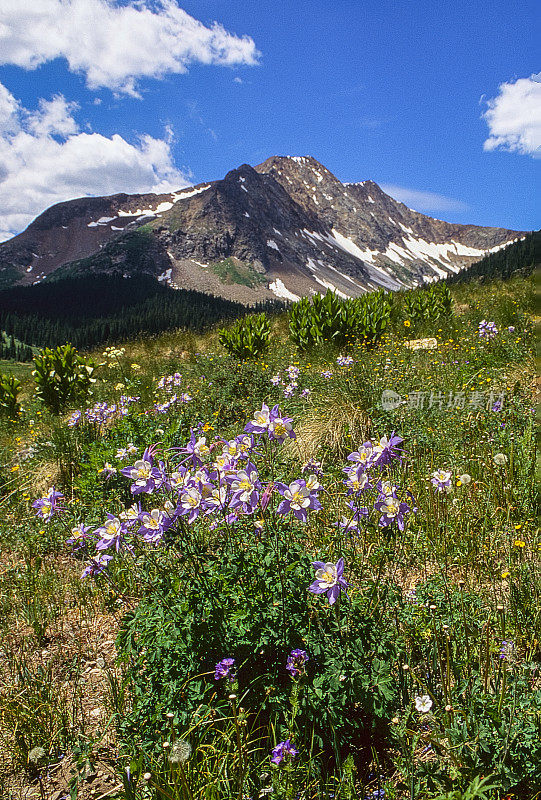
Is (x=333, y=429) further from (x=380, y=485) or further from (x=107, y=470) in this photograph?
(x=380, y=485)

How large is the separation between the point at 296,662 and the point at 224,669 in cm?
31

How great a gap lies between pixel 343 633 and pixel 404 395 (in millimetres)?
4075

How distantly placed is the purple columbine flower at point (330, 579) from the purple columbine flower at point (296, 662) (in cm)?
28

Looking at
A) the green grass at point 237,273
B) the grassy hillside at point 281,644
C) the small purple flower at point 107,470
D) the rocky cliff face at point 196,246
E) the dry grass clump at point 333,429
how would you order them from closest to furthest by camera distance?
1. the grassy hillside at point 281,644
2. the small purple flower at point 107,470
3. the dry grass clump at point 333,429
4. the rocky cliff face at point 196,246
5. the green grass at point 237,273

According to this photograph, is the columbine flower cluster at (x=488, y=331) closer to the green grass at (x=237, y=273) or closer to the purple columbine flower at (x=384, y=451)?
the purple columbine flower at (x=384, y=451)

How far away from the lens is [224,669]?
1815mm

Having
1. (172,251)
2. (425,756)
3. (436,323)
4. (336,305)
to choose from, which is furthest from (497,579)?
(172,251)

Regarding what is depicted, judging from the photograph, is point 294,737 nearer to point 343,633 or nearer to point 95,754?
point 343,633

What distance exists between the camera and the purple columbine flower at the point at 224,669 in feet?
5.79

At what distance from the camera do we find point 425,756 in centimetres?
193

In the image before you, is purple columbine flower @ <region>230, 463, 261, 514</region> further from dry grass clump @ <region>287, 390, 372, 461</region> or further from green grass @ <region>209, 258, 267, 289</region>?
green grass @ <region>209, 258, 267, 289</region>

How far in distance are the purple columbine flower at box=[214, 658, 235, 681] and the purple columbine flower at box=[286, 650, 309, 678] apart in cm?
23

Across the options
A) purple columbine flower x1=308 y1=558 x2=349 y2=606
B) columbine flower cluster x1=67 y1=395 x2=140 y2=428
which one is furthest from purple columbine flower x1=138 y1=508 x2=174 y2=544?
columbine flower cluster x1=67 y1=395 x2=140 y2=428

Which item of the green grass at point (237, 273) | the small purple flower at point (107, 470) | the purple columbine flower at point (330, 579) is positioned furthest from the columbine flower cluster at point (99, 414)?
the green grass at point (237, 273)
